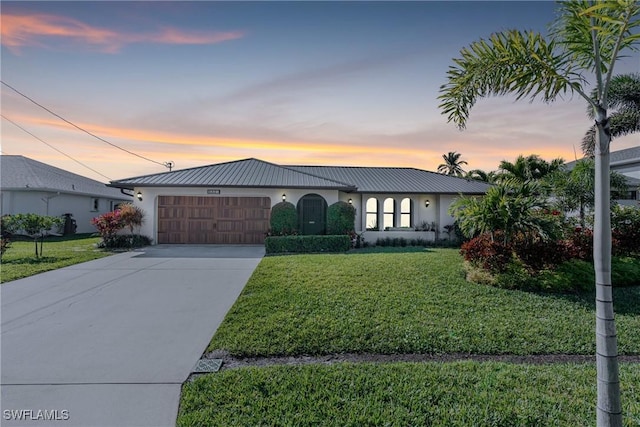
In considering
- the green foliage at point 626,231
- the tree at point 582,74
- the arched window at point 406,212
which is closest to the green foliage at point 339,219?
→ the arched window at point 406,212

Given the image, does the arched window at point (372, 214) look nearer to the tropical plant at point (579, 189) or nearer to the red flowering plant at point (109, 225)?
the tropical plant at point (579, 189)

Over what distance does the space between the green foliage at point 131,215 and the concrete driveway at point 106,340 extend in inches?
220

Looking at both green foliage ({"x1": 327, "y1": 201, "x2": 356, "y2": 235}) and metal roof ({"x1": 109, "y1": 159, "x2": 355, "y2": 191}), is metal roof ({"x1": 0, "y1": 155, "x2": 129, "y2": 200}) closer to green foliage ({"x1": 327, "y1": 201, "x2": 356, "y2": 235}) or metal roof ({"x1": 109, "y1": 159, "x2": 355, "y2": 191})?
metal roof ({"x1": 109, "y1": 159, "x2": 355, "y2": 191})

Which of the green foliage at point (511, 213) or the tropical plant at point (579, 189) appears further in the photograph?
the tropical plant at point (579, 189)

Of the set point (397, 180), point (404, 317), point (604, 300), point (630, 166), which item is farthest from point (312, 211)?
point (630, 166)

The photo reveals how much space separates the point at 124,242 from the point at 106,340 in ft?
36.4

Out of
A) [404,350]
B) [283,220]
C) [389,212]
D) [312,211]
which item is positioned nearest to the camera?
[404,350]

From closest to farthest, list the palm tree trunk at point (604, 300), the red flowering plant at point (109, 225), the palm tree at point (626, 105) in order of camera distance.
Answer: the palm tree trunk at point (604, 300) → the red flowering plant at point (109, 225) → the palm tree at point (626, 105)

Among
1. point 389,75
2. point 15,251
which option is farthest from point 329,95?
point 15,251

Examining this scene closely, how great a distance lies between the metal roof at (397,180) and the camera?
54.5 feet

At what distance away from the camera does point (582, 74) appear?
3.15 m

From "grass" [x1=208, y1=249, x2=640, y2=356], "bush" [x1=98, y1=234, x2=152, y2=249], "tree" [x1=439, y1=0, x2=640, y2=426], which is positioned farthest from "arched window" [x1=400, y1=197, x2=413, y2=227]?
"tree" [x1=439, y1=0, x2=640, y2=426]

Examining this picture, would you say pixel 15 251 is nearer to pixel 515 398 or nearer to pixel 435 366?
pixel 435 366

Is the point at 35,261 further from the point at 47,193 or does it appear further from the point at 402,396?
the point at 402,396
